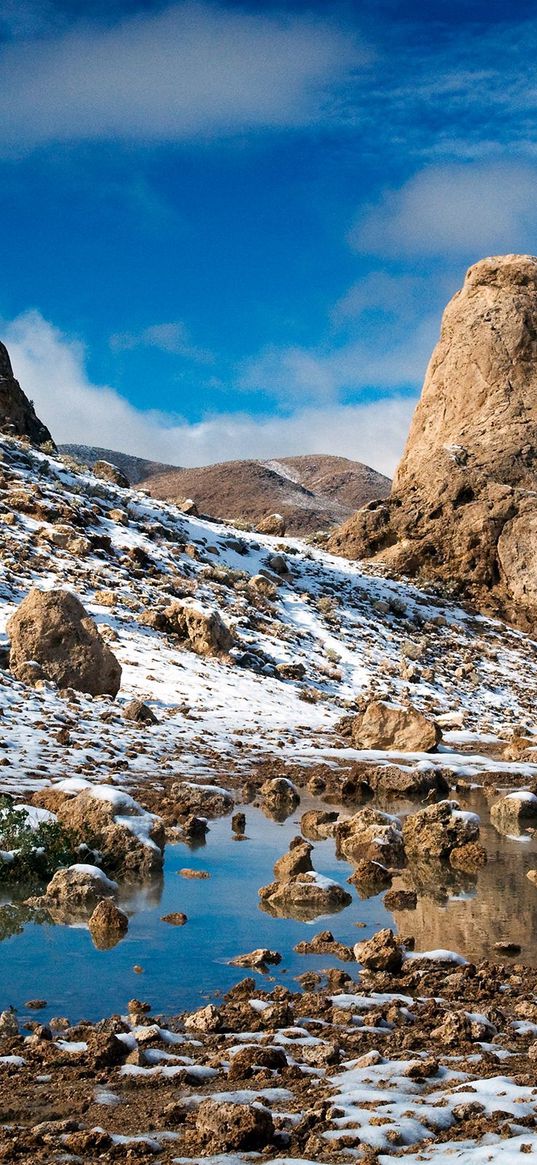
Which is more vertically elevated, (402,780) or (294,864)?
(402,780)

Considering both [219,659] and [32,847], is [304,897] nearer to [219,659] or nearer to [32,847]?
[32,847]

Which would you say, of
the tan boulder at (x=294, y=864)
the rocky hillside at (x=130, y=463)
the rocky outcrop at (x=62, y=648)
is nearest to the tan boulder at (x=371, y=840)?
the tan boulder at (x=294, y=864)

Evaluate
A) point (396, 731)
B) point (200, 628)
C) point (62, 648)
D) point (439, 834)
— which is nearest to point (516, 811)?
point (439, 834)

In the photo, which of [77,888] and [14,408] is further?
[14,408]

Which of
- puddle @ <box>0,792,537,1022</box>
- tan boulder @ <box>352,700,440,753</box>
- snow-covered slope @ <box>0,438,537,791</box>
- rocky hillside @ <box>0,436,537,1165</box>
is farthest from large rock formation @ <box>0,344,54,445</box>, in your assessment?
puddle @ <box>0,792,537,1022</box>

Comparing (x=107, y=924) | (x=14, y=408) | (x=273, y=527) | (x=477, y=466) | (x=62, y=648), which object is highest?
(x=477, y=466)

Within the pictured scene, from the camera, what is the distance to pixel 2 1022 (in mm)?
5207

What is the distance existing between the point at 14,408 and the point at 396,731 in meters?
20.1

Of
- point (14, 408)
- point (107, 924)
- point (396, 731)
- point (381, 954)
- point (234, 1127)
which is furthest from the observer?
point (14, 408)

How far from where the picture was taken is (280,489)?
109m

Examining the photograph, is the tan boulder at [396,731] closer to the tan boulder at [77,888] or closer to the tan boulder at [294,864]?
the tan boulder at [294,864]

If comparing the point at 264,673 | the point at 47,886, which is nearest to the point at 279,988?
the point at 47,886

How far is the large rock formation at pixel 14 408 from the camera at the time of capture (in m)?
31.5

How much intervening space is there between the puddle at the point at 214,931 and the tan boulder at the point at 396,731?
6.28 meters
